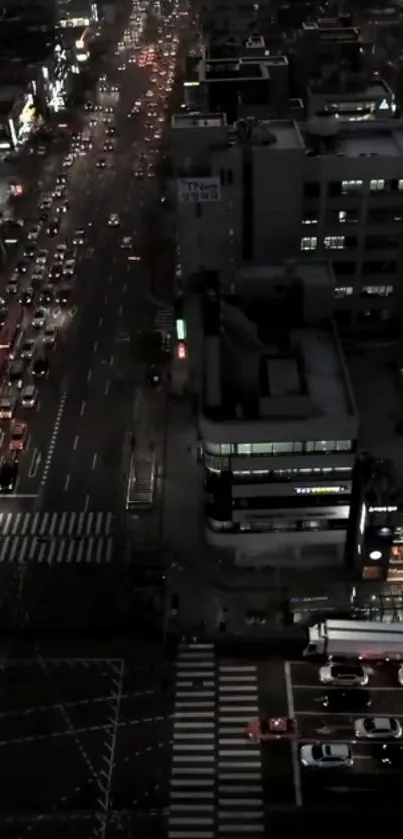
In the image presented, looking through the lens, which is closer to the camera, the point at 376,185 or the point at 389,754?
the point at 389,754

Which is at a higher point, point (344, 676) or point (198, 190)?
point (198, 190)

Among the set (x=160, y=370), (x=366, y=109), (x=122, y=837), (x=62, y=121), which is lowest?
(x=122, y=837)

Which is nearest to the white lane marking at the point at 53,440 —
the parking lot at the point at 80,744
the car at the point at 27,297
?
the car at the point at 27,297

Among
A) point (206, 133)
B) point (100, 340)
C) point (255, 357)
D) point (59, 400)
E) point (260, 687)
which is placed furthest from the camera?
point (100, 340)

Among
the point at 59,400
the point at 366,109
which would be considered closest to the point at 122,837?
the point at 59,400

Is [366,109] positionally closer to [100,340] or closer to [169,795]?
[100,340]

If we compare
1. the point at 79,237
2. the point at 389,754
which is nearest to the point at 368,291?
the point at 389,754

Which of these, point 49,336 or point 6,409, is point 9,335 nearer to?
point 49,336
